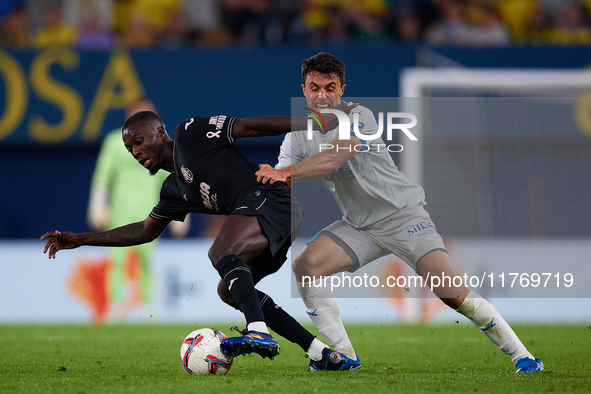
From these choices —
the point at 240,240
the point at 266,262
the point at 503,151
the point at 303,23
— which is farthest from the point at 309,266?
the point at 303,23

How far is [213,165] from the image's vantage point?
4715 mm

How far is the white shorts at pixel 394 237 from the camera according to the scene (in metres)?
4.98

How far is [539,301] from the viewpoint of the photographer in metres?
9.73

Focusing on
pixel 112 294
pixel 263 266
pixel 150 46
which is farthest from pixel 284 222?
pixel 150 46

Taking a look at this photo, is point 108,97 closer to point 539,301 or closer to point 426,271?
point 539,301

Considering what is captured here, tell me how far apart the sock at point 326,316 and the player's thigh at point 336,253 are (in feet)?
0.49

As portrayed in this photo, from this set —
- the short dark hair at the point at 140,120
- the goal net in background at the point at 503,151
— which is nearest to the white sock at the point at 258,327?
the short dark hair at the point at 140,120

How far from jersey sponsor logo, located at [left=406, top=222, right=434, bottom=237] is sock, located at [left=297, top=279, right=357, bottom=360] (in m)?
0.68

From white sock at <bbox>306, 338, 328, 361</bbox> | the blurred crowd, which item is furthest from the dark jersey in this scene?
the blurred crowd

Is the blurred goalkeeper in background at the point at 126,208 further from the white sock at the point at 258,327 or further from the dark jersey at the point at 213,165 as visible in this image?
the white sock at the point at 258,327

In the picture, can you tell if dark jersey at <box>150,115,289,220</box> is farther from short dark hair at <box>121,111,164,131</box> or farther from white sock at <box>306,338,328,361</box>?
white sock at <box>306,338,328,361</box>

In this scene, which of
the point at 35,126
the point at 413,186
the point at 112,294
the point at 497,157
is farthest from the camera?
the point at 35,126

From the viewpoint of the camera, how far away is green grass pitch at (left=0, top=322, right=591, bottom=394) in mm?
4219

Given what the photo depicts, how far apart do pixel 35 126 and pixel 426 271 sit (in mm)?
7731
